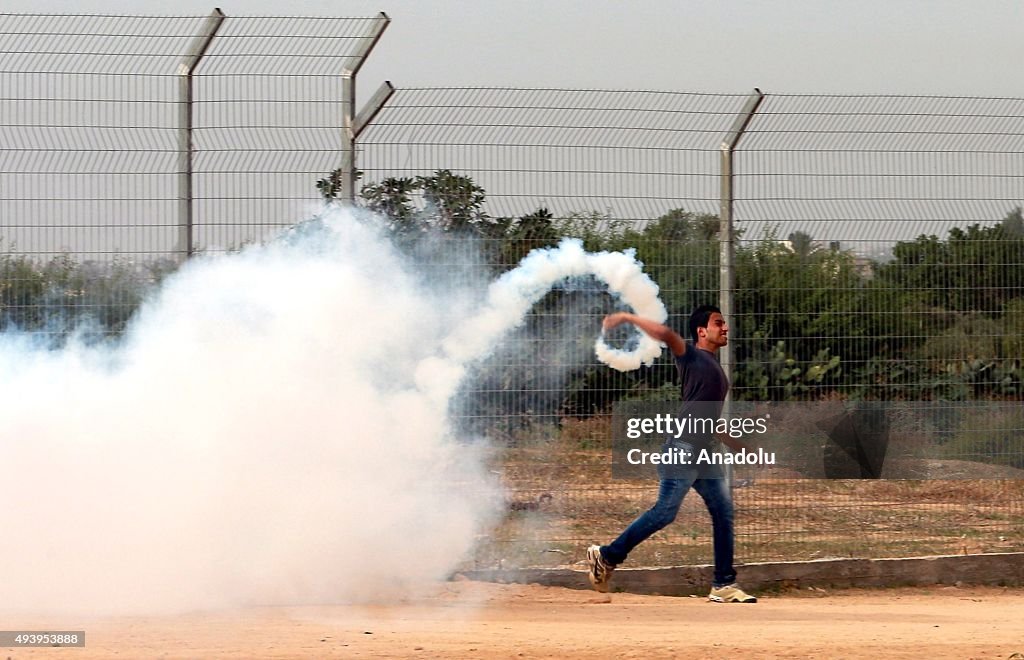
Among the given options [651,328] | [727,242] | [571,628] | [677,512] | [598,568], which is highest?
[727,242]

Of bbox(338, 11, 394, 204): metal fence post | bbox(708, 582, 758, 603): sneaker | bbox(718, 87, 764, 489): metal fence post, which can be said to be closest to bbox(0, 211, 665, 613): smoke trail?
bbox(338, 11, 394, 204): metal fence post

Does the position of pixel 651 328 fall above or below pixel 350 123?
below

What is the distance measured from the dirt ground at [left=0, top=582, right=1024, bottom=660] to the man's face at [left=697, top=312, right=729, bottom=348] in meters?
1.60

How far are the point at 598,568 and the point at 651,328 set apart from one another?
59.6 inches

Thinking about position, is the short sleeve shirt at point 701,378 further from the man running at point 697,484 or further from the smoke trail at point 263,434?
the smoke trail at point 263,434

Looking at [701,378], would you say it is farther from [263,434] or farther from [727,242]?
[263,434]

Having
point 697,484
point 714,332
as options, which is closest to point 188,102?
point 714,332

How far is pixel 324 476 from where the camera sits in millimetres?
8180

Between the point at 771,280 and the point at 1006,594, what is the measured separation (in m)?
2.57

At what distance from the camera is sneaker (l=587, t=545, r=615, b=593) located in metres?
8.08

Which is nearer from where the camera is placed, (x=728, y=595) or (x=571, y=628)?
(x=571, y=628)

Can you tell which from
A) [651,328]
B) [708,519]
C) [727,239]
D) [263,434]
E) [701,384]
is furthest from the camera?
[708,519]

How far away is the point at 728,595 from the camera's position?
8266mm

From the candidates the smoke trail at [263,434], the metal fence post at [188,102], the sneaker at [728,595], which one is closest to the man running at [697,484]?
the sneaker at [728,595]
